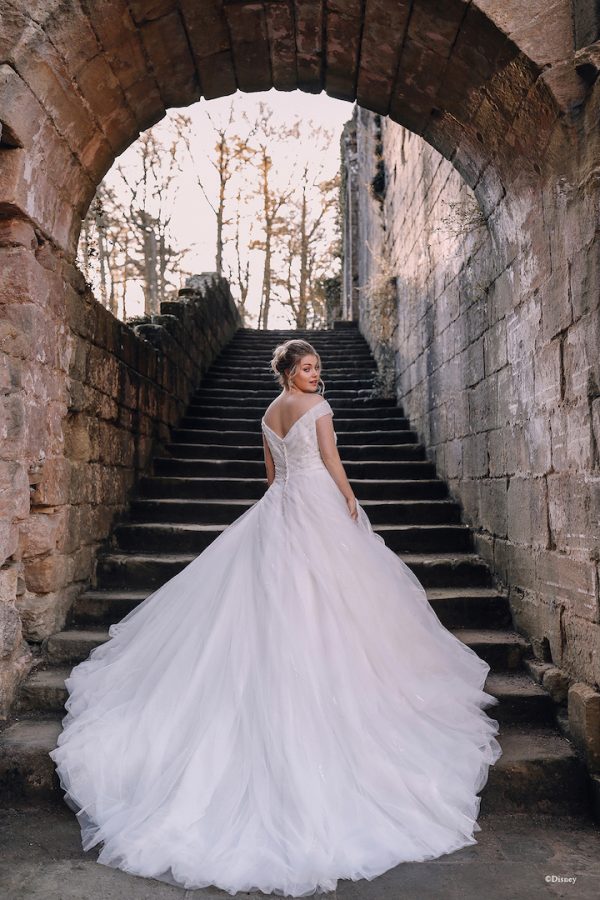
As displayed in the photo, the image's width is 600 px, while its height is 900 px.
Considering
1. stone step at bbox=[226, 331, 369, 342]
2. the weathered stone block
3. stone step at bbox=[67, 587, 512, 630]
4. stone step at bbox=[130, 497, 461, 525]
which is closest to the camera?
the weathered stone block

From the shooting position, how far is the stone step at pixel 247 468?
602cm

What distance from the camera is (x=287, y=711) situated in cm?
253

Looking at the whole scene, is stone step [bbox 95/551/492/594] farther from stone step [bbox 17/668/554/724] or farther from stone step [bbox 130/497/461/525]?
stone step [bbox 17/668/554/724]

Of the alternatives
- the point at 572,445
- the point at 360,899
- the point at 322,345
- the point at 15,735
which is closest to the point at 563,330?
the point at 572,445

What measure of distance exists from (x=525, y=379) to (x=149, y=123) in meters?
2.83

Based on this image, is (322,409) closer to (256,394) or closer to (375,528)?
(375,528)

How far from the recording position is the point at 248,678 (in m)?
2.68

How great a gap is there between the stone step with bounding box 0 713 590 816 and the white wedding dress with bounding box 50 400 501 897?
0.14 meters

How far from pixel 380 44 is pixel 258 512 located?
104 inches

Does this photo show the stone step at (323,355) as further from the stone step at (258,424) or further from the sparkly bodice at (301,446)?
the sparkly bodice at (301,446)

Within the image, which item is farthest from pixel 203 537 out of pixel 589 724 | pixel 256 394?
pixel 256 394

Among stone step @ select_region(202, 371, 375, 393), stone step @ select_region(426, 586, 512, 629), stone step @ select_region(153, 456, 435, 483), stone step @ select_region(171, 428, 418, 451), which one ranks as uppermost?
stone step @ select_region(202, 371, 375, 393)

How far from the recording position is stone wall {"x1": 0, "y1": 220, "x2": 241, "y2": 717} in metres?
3.27

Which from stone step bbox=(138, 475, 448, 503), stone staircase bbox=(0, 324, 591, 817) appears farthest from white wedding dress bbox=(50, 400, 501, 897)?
stone step bbox=(138, 475, 448, 503)
